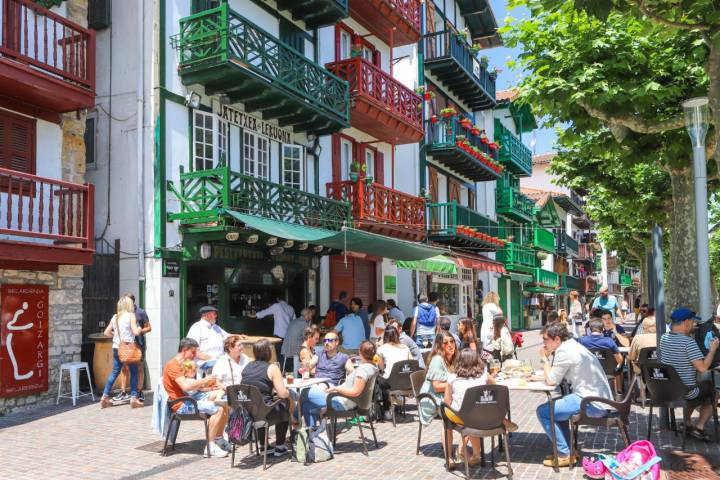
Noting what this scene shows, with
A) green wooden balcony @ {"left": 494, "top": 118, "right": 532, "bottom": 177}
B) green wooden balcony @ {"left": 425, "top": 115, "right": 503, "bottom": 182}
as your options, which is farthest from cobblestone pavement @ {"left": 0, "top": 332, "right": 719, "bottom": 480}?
green wooden balcony @ {"left": 494, "top": 118, "right": 532, "bottom": 177}

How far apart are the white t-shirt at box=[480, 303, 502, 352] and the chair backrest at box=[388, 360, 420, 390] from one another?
307 centimetres

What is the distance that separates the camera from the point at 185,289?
13.2 metres

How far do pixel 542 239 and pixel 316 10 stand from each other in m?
26.2

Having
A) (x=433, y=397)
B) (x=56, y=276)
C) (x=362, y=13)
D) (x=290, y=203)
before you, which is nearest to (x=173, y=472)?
(x=433, y=397)

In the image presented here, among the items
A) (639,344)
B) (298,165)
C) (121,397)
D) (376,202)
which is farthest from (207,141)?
(639,344)

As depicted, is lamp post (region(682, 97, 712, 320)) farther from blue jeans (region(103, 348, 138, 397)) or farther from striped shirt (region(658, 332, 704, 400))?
blue jeans (region(103, 348, 138, 397))

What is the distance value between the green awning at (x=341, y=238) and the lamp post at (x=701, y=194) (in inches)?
235

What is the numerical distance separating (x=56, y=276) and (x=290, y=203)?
4.87m

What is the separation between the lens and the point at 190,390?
26.0 feet

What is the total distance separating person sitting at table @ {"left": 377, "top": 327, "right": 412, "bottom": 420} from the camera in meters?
10.0

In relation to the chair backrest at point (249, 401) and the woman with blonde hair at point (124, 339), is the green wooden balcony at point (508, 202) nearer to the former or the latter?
the woman with blonde hair at point (124, 339)

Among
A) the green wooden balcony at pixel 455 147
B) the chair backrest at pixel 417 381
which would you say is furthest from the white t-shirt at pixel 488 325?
Result: the green wooden balcony at pixel 455 147

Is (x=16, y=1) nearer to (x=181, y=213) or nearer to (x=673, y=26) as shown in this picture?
(x=181, y=213)

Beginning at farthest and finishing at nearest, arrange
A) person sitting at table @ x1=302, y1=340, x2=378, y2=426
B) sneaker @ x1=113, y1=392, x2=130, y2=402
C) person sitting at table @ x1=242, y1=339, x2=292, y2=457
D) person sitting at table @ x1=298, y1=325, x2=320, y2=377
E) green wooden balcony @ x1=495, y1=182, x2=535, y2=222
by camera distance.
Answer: green wooden balcony @ x1=495, y1=182, x2=535, y2=222 < sneaker @ x1=113, y1=392, x2=130, y2=402 < person sitting at table @ x1=298, y1=325, x2=320, y2=377 < person sitting at table @ x1=302, y1=340, x2=378, y2=426 < person sitting at table @ x1=242, y1=339, x2=292, y2=457
